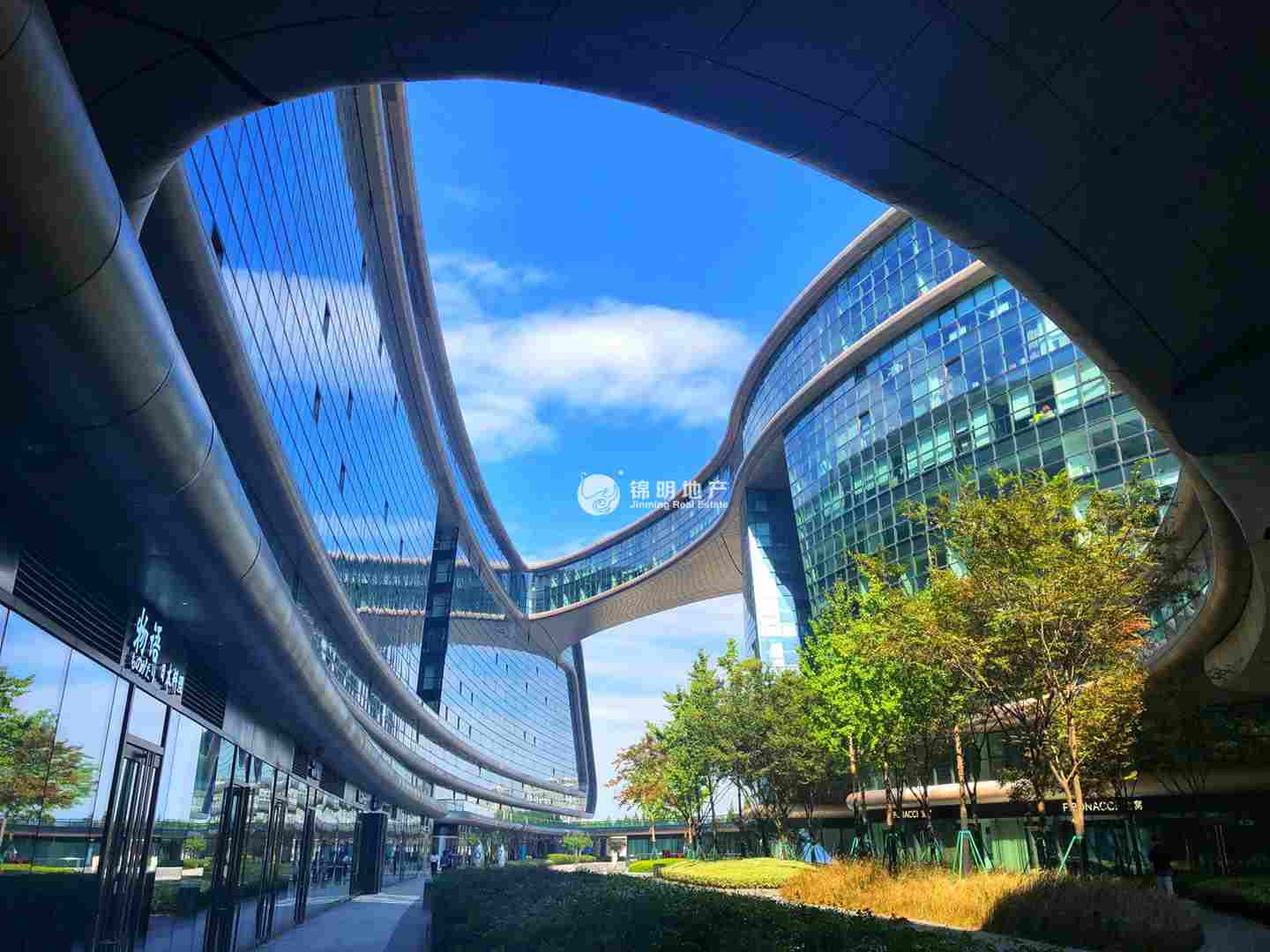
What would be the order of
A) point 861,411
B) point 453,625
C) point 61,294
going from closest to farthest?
point 61,294 → point 861,411 → point 453,625

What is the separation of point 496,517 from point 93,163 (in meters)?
73.2

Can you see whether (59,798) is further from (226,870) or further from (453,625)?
(453,625)

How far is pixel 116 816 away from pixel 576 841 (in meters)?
111

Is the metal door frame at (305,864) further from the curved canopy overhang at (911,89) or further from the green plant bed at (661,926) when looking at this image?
the curved canopy overhang at (911,89)

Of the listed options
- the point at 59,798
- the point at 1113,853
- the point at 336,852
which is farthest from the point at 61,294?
the point at 1113,853

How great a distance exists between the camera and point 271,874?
20172mm

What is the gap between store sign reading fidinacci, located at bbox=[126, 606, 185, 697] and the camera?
10.7 metres

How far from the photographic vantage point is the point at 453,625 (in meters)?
57.6

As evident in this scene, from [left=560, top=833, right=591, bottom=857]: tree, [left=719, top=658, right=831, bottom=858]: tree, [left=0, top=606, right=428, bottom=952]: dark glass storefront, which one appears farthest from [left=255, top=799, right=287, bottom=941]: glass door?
[left=560, top=833, right=591, bottom=857]: tree

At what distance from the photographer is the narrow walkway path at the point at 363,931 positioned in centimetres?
1872

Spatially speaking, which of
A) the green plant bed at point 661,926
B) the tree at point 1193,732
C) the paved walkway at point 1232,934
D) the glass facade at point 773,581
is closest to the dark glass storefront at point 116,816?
the green plant bed at point 661,926

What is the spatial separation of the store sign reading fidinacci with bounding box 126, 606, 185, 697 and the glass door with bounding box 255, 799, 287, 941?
29.7 feet

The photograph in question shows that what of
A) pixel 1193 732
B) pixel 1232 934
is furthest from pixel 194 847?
pixel 1193 732

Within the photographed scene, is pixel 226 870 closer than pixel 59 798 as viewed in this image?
No
